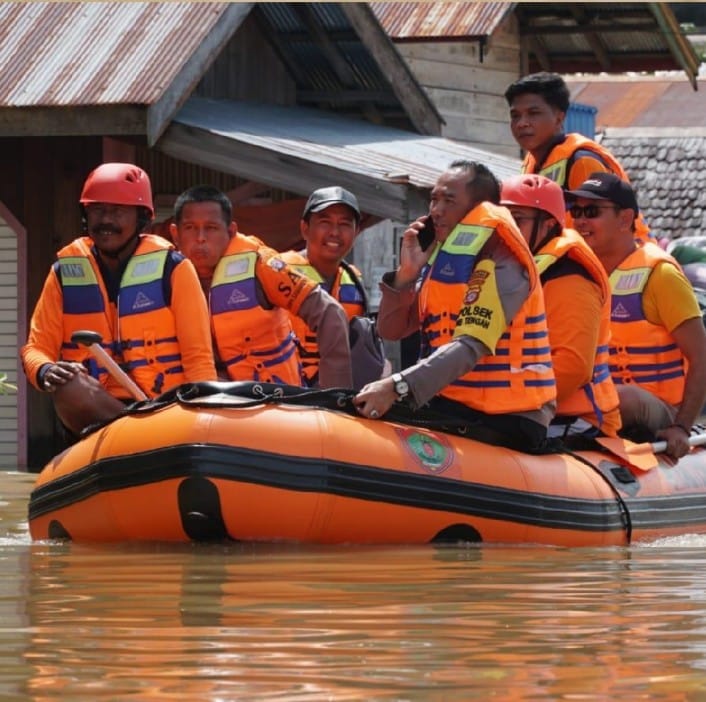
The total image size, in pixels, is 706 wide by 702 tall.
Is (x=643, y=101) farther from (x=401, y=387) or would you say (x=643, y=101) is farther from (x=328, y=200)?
(x=401, y=387)

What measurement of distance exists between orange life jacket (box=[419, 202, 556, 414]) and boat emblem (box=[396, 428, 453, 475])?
358 mm

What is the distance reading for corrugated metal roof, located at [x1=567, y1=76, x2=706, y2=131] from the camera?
37906mm

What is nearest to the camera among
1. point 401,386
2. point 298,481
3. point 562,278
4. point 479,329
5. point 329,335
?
point 298,481

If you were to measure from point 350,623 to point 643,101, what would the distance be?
34325 mm

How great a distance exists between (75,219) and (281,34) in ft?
8.21

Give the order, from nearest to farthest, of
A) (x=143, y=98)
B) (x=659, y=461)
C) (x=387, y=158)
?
1. (x=659, y=461)
2. (x=143, y=98)
3. (x=387, y=158)

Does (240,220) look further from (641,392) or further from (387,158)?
(641,392)

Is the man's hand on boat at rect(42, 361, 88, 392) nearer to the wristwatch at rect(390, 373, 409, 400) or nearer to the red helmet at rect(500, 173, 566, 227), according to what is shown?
the wristwatch at rect(390, 373, 409, 400)

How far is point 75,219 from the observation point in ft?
48.5

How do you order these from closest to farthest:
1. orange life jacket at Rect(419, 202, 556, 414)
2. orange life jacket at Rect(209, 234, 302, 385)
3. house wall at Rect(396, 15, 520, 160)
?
orange life jacket at Rect(419, 202, 556, 414)
orange life jacket at Rect(209, 234, 302, 385)
house wall at Rect(396, 15, 520, 160)

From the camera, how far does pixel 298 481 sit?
7.86m

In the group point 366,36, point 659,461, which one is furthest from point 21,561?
point 366,36

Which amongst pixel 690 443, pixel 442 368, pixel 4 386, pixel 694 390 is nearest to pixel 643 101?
pixel 4 386

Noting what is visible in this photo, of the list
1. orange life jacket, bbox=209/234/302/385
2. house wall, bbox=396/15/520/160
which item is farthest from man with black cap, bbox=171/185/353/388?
house wall, bbox=396/15/520/160
